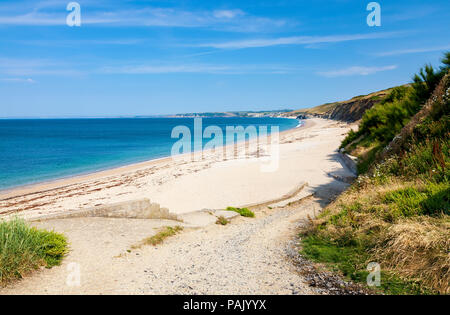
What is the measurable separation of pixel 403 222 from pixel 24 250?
669 cm

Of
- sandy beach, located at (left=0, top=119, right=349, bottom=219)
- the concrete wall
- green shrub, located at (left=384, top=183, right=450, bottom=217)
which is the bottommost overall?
sandy beach, located at (left=0, top=119, right=349, bottom=219)

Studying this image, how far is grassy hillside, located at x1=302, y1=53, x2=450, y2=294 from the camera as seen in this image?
4.54 metres

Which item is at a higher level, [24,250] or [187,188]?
[24,250]

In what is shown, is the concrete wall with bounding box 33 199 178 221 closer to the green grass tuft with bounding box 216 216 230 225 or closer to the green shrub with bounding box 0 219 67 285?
the green grass tuft with bounding box 216 216 230 225

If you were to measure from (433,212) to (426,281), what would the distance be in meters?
1.99

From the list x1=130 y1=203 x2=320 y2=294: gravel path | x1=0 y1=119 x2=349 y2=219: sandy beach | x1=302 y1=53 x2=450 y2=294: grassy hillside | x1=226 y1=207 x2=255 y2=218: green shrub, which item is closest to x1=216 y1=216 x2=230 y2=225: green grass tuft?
x1=130 y1=203 x2=320 y2=294: gravel path

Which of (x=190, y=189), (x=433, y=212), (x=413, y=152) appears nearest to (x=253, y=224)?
(x=433, y=212)

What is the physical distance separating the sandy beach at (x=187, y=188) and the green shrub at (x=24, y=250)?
6431 mm

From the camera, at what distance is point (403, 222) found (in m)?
5.62

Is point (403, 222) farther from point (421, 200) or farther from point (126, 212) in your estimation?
point (126, 212)

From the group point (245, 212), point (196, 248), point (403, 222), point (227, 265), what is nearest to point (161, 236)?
point (196, 248)

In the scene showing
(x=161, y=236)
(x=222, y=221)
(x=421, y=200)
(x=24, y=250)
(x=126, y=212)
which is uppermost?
(x=421, y=200)

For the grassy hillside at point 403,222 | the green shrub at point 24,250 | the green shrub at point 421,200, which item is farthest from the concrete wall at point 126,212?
the green shrub at point 421,200

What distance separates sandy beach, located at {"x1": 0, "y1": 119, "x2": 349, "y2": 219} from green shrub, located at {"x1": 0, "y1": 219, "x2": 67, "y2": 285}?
6.43 meters
